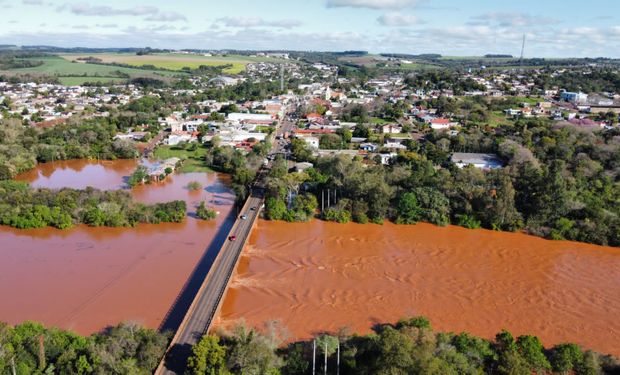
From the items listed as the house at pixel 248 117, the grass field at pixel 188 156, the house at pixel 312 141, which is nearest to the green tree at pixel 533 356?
the grass field at pixel 188 156

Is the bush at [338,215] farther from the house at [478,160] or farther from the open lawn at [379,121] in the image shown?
the open lawn at [379,121]

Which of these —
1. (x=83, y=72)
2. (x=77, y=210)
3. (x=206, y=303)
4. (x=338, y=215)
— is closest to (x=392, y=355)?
(x=206, y=303)

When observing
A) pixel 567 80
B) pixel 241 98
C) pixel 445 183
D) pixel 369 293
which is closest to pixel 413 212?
pixel 445 183

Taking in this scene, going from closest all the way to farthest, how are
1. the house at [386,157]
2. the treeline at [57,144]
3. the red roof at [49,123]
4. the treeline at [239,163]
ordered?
the treeline at [239,163], the treeline at [57,144], the house at [386,157], the red roof at [49,123]

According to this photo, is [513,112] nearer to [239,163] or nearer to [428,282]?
[239,163]

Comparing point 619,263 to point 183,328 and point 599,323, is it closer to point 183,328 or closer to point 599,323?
point 599,323

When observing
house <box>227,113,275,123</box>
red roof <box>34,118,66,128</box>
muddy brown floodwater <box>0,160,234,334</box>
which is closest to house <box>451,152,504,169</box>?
muddy brown floodwater <box>0,160,234,334</box>
